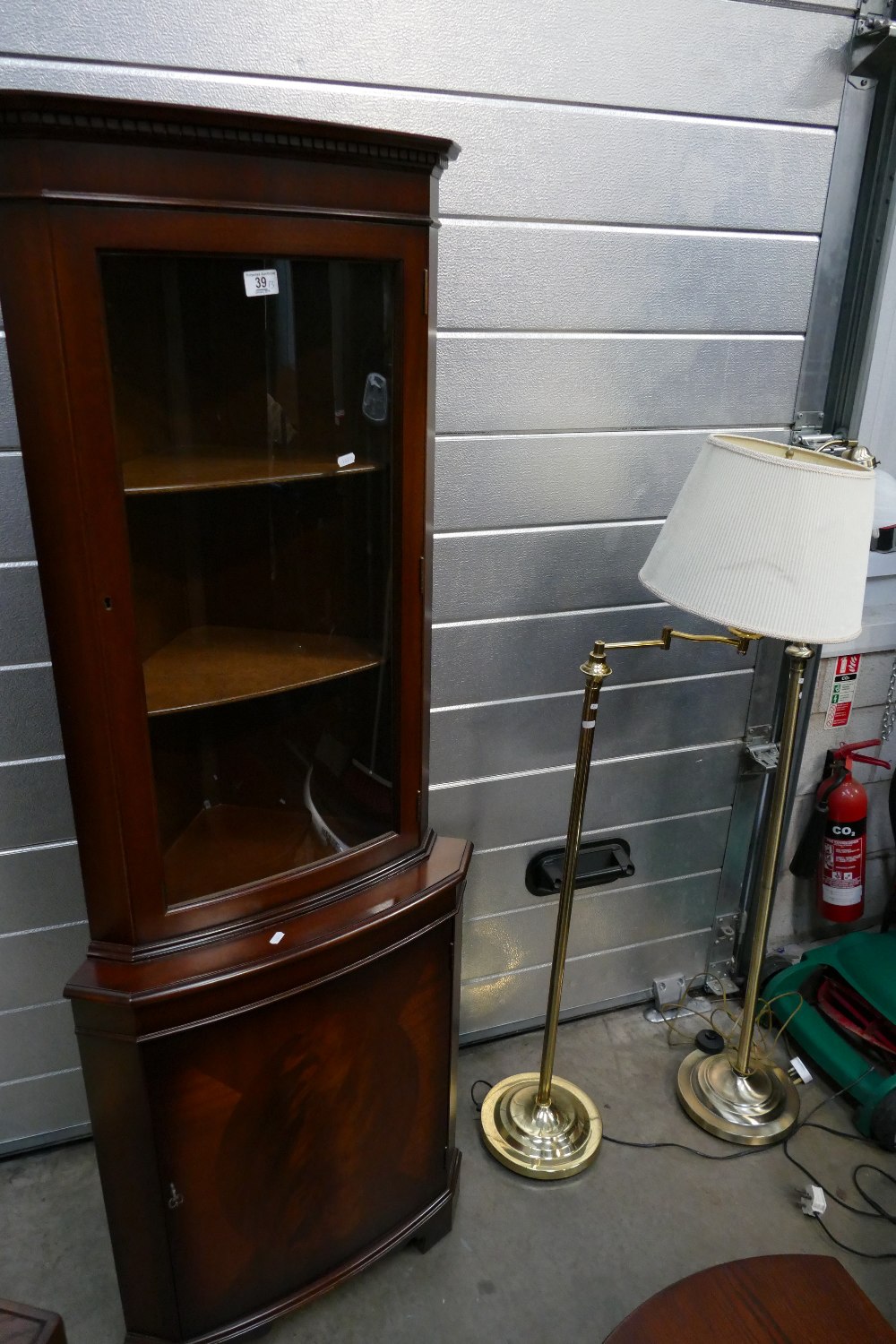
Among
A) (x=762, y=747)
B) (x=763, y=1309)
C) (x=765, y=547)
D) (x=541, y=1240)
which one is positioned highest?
(x=765, y=547)

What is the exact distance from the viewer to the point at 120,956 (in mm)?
1332

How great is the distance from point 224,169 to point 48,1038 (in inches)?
66.3

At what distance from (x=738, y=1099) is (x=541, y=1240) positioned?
58 cm

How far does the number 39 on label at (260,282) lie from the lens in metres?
1.17

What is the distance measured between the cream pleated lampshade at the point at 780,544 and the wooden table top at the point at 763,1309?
0.90m

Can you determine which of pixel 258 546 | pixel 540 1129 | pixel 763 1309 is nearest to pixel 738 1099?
pixel 540 1129

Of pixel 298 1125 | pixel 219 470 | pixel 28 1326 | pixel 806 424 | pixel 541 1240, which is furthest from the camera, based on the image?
pixel 806 424

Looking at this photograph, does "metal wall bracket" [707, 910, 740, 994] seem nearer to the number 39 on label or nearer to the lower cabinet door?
the lower cabinet door

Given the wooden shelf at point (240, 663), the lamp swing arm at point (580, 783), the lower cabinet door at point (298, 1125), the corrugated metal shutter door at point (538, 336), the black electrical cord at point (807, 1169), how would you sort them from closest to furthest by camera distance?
the wooden shelf at point (240, 663), the lower cabinet door at point (298, 1125), the corrugated metal shutter door at point (538, 336), the lamp swing arm at point (580, 783), the black electrical cord at point (807, 1169)

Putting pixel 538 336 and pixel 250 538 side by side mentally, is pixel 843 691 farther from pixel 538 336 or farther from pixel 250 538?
pixel 250 538

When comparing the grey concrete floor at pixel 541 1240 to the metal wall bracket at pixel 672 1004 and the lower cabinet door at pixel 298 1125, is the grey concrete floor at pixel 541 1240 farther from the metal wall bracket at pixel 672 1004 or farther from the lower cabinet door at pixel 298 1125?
the metal wall bracket at pixel 672 1004

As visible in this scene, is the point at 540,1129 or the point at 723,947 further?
the point at 723,947

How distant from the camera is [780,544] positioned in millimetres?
1407

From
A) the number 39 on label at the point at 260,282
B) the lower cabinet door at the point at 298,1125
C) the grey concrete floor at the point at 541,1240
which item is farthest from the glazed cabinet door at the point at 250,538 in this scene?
the grey concrete floor at the point at 541,1240
